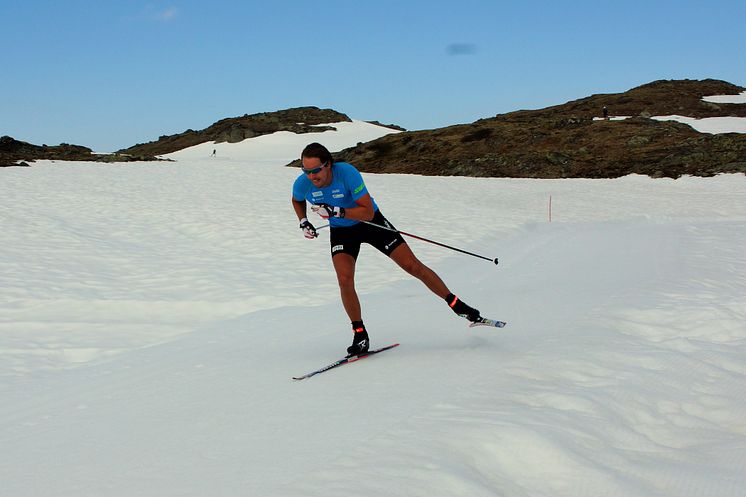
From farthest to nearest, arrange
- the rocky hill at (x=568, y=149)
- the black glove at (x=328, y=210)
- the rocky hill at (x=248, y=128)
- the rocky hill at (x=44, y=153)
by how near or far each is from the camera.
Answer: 1. the rocky hill at (x=248, y=128)
2. the rocky hill at (x=44, y=153)
3. the rocky hill at (x=568, y=149)
4. the black glove at (x=328, y=210)

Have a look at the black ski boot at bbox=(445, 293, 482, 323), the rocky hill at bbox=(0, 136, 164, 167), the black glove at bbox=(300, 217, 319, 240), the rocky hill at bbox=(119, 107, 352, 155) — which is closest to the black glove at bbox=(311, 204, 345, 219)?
the black glove at bbox=(300, 217, 319, 240)

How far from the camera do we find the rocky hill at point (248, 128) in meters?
78.2

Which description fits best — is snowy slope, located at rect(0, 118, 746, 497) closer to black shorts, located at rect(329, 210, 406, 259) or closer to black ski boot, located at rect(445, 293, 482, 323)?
black ski boot, located at rect(445, 293, 482, 323)

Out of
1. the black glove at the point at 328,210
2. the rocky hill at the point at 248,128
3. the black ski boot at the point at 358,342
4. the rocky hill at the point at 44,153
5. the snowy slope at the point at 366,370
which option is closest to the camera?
the snowy slope at the point at 366,370

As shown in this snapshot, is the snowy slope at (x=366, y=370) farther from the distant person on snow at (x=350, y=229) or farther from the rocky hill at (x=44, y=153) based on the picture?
the rocky hill at (x=44, y=153)

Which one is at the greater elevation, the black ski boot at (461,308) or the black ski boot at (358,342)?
the black ski boot at (461,308)

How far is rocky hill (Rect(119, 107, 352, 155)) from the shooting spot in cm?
7825

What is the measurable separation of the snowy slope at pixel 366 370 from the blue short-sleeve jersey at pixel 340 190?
1661 millimetres

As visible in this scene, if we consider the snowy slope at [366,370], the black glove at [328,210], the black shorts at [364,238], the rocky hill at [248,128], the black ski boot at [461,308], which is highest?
the rocky hill at [248,128]

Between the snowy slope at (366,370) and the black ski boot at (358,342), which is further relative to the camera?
the black ski boot at (358,342)

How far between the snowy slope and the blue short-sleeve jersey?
5.45ft

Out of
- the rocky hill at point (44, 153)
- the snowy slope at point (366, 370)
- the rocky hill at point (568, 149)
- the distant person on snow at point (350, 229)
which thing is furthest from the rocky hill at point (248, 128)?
the distant person on snow at point (350, 229)

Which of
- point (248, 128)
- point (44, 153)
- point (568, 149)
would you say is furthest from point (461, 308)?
point (248, 128)

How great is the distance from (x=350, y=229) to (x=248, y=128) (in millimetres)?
75760
